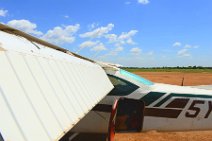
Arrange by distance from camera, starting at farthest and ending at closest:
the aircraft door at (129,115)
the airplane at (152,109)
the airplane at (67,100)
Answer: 1. the aircraft door at (129,115)
2. the airplane at (152,109)
3. the airplane at (67,100)

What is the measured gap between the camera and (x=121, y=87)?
681 centimetres

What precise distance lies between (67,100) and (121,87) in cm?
413

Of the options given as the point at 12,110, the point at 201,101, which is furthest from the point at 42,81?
the point at 201,101

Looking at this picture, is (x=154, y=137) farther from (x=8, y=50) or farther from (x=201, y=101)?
(x=8, y=50)

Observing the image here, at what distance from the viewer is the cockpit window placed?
6.72m

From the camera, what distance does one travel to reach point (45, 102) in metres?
2.19

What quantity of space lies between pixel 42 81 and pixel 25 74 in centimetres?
25

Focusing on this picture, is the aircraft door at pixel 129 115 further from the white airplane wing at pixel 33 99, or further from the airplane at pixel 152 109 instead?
the white airplane wing at pixel 33 99

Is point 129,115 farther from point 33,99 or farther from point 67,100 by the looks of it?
point 33,99

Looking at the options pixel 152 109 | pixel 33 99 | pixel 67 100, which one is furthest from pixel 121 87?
pixel 33 99

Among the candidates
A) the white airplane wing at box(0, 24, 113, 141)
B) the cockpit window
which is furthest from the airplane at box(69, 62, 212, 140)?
the white airplane wing at box(0, 24, 113, 141)

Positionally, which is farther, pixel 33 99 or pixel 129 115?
pixel 129 115

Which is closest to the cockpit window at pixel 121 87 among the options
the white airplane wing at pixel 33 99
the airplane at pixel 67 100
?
the airplane at pixel 67 100

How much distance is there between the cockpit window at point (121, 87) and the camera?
672 centimetres
